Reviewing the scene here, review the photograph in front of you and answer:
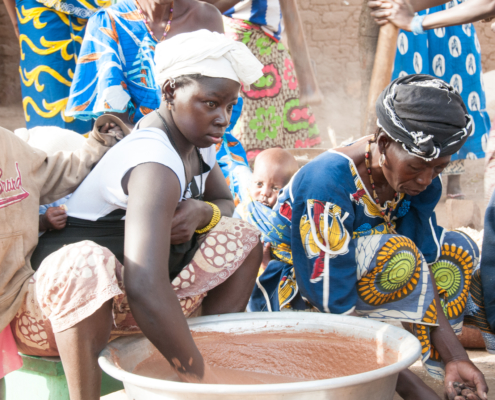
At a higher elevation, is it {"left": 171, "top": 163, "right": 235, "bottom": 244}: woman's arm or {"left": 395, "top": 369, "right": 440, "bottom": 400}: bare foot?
{"left": 171, "top": 163, "right": 235, "bottom": 244}: woman's arm

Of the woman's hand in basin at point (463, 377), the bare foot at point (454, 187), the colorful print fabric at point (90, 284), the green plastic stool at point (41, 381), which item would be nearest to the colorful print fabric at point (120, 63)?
the colorful print fabric at point (90, 284)

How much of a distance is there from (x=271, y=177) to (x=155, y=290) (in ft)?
5.81

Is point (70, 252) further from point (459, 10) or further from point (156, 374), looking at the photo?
point (459, 10)

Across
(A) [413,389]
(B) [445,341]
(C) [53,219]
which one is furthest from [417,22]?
(C) [53,219]

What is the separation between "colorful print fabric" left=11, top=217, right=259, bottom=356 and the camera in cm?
149

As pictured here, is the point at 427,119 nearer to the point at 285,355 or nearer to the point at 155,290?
the point at 285,355

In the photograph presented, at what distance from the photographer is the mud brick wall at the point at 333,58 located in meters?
7.95

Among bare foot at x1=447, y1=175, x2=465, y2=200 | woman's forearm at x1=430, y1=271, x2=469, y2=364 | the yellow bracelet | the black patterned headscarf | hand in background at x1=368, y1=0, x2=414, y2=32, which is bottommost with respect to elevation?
bare foot at x1=447, y1=175, x2=465, y2=200

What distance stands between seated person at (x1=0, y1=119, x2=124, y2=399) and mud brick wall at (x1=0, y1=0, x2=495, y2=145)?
678 cm

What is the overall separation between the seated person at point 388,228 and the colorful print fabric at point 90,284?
27cm

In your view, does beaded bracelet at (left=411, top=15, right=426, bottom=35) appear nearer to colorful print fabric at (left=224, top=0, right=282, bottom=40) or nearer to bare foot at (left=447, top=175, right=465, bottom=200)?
colorful print fabric at (left=224, top=0, right=282, bottom=40)

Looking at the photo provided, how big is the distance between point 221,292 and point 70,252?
25.7 inches

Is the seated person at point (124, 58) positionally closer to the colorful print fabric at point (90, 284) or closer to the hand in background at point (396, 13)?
the colorful print fabric at point (90, 284)

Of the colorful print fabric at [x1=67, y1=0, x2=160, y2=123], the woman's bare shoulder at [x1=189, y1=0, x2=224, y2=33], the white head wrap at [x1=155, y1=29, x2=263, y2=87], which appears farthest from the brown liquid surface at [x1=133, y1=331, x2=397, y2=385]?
the woman's bare shoulder at [x1=189, y1=0, x2=224, y2=33]
